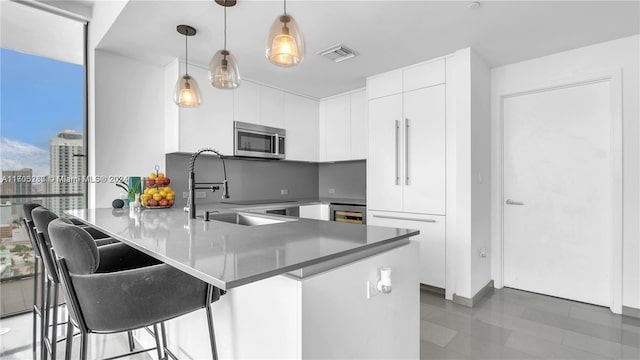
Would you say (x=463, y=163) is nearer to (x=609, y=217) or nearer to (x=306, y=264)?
(x=609, y=217)

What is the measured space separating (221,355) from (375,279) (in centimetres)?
74

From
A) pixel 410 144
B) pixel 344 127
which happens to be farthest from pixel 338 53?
pixel 344 127

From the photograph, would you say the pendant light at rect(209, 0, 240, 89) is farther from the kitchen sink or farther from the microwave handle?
the microwave handle

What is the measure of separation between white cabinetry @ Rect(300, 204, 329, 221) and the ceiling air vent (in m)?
1.78

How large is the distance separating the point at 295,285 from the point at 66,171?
2.86 metres

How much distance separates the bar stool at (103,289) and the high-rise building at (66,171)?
223 centimetres

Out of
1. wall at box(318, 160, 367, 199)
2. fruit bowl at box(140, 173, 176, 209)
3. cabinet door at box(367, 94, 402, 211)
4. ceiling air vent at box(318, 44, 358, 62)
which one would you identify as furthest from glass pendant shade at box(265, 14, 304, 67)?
wall at box(318, 160, 367, 199)

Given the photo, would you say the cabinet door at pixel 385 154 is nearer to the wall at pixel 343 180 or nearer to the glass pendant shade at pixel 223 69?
the wall at pixel 343 180

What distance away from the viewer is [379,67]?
11.0ft

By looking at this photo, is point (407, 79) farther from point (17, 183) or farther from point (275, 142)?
point (17, 183)

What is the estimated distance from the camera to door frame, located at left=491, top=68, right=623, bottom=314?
271 cm

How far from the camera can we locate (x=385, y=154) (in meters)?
3.51

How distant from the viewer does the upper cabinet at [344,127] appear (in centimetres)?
419

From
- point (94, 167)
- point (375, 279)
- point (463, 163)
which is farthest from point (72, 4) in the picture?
point (463, 163)
